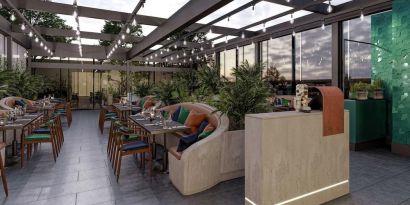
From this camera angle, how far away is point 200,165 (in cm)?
352

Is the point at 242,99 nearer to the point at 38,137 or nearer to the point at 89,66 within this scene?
the point at 38,137

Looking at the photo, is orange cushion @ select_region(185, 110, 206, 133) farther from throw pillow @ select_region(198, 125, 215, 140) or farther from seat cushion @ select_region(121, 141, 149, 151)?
seat cushion @ select_region(121, 141, 149, 151)

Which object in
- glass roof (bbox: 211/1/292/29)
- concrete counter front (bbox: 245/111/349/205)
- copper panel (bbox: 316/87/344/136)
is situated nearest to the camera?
concrete counter front (bbox: 245/111/349/205)

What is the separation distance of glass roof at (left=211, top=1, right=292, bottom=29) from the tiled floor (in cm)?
434

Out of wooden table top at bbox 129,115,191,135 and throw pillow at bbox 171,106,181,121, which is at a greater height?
throw pillow at bbox 171,106,181,121

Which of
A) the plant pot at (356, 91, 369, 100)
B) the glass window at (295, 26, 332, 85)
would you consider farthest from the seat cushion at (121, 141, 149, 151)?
the glass window at (295, 26, 332, 85)

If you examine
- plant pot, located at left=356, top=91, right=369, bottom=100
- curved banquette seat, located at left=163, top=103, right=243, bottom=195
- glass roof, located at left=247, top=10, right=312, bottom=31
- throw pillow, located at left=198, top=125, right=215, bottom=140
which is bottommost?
curved banquette seat, located at left=163, top=103, right=243, bottom=195

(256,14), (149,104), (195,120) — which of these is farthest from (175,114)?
(256,14)

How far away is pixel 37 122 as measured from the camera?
6082mm

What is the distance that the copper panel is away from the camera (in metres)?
3.13

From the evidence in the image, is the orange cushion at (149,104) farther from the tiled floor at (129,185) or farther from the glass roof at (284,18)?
the glass roof at (284,18)

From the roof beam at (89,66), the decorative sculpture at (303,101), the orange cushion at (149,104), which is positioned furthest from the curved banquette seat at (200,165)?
the roof beam at (89,66)

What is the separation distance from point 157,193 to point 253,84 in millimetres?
2307

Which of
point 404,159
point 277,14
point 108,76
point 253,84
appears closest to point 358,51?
point 277,14
